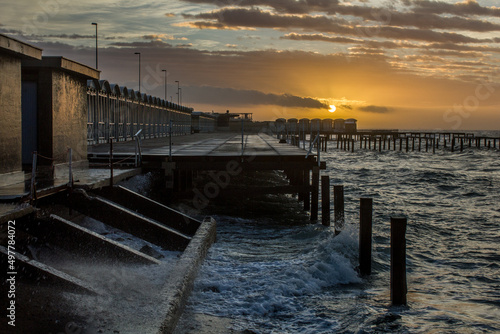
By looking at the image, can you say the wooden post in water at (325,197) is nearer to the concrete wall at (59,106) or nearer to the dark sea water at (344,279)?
the dark sea water at (344,279)

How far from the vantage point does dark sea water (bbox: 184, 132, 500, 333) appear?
26.1ft

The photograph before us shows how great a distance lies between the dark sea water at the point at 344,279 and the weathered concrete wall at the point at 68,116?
523 centimetres

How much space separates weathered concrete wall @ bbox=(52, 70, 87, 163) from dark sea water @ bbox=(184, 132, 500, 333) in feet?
17.1

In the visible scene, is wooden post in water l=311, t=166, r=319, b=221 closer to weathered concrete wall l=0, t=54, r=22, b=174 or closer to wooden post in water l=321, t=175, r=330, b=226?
wooden post in water l=321, t=175, r=330, b=226

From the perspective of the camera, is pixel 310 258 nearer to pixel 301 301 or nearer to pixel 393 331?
pixel 301 301

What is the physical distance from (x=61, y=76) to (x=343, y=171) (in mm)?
30251

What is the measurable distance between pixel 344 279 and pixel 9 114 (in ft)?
27.3

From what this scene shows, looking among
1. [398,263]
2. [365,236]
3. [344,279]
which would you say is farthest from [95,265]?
[365,236]

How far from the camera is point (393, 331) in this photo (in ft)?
25.1

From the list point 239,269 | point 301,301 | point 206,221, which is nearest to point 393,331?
point 301,301

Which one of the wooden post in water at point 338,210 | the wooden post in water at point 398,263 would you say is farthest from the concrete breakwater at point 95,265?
the wooden post in water at point 338,210

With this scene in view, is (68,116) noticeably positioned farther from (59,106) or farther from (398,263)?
(398,263)

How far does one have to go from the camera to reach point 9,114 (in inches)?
457

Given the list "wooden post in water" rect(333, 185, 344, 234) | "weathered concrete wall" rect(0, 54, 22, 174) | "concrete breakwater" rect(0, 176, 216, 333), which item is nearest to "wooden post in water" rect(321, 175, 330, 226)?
"wooden post in water" rect(333, 185, 344, 234)
